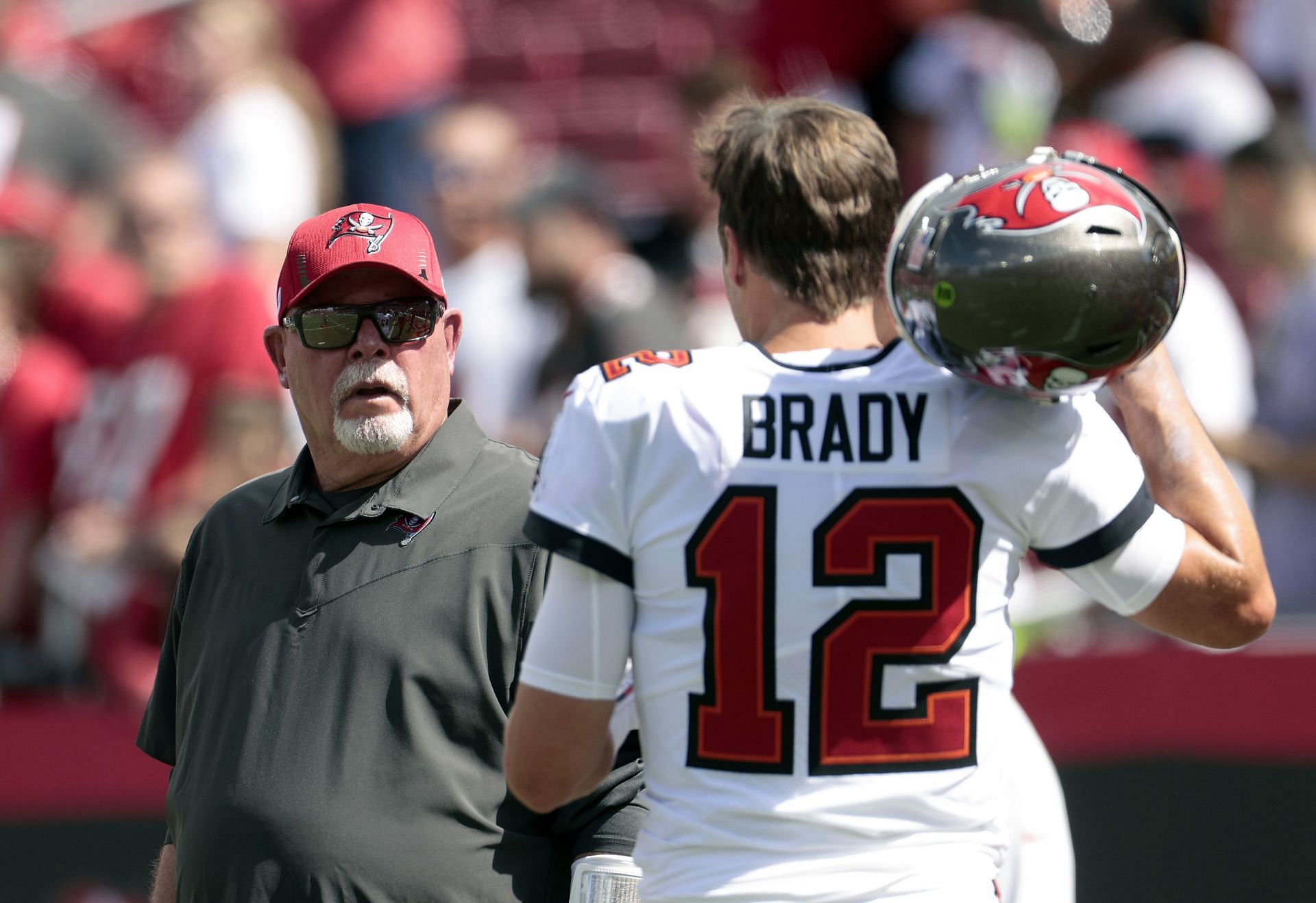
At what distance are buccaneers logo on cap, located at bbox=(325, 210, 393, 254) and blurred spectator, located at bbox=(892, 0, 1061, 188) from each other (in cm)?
419

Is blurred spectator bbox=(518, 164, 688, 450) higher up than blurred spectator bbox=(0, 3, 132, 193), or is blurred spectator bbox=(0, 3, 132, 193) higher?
blurred spectator bbox=(0, 3, 132, 193)

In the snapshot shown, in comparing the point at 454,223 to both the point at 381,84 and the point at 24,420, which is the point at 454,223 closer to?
the point at 381,84

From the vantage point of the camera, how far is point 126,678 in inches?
225

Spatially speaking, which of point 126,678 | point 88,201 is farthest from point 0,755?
point 88,201

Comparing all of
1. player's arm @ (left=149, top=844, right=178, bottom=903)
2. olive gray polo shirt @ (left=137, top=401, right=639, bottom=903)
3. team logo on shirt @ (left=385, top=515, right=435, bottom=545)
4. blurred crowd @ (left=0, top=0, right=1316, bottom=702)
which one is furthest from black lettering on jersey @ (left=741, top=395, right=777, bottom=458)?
blurred crowd @ (left=0, top=0, right=1316, bottom=702)

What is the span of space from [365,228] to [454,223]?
4066 mm

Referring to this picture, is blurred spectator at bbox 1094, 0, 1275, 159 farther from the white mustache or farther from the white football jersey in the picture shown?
the white football jersey

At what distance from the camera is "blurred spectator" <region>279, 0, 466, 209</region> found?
8.13m

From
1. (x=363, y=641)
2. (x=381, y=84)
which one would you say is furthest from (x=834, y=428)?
(x=381, y=84)

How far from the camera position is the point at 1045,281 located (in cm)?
209

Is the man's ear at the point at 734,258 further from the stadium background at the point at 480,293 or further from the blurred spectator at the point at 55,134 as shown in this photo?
the blurred spectator at the point at 55,134

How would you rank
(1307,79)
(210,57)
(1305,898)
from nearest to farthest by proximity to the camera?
1. (1305,898)
2. (1307,79)
3. (210,57)

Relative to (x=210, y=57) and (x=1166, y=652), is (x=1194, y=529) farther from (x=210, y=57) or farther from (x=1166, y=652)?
(x=210, y=57)

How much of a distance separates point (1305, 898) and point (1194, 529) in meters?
3.25
